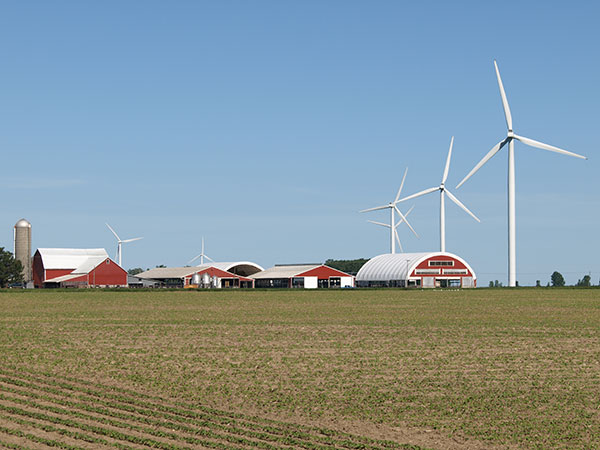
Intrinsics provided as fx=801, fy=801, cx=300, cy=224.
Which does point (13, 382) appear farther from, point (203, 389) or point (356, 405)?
point (356, 405)

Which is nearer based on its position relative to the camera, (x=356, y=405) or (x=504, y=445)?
(x=504, y=445)

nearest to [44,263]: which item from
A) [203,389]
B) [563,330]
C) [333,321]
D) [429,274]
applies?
[429,274]

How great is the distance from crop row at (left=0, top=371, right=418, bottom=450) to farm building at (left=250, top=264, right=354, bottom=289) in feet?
461

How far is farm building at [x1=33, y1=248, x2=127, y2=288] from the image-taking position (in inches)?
6373

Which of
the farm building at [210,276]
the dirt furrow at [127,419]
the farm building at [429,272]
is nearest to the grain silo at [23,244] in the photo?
the farm building at [210,276]

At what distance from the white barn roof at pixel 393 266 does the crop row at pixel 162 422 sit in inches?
5398

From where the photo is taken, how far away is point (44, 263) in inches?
6919

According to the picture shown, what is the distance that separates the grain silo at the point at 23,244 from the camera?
190m

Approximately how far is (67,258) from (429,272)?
3177 inches

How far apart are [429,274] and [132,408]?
142047 mm

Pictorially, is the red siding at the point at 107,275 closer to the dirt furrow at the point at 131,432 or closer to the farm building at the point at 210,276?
the farm building at the point at 210,276

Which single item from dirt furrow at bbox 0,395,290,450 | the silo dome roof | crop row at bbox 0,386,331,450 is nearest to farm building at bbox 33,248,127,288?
the silo dome roof

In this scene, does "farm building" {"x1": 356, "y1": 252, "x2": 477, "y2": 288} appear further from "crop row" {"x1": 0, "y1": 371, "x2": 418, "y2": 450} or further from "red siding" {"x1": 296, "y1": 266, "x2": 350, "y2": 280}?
"crop row" {"x1": 0, "y1": 371, "x2": 418, "y2": 450}

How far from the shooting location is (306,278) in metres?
167
